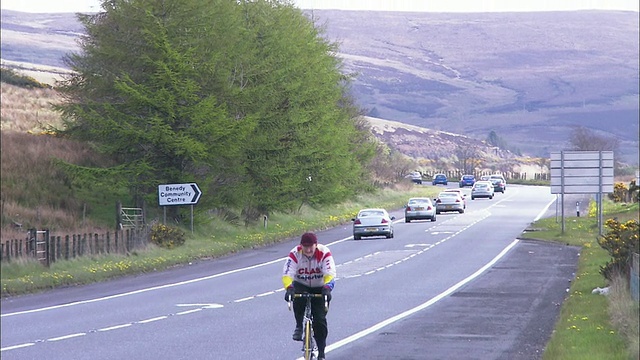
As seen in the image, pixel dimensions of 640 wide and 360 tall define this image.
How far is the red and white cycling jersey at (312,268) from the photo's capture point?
46.9ft

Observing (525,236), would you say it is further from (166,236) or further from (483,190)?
(483,190)

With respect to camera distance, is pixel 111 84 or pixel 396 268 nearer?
pixel 396 268

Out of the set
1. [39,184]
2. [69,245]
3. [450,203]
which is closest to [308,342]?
[69,245]

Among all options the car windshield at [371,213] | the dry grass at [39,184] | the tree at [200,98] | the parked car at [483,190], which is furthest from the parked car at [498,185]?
the dry grass at [39,184]

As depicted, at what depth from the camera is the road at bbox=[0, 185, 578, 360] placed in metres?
17.0

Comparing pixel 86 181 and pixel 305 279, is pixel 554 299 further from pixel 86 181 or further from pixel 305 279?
pixel 86 181

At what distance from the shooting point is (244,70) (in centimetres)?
4816

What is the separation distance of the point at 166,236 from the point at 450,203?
37648 millimetres

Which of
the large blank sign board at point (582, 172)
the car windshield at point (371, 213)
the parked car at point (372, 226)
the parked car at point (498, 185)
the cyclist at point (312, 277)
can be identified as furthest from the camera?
the parked car at point (498, 185)

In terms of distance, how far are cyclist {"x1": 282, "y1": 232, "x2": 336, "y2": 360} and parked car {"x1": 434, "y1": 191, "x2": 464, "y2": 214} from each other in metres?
59.2

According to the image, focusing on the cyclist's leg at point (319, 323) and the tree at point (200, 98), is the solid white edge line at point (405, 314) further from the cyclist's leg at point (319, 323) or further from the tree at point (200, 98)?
the tree at point (200, 98)

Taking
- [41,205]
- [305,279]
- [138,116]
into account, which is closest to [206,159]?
[138,116]

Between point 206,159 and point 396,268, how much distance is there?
12.0 m

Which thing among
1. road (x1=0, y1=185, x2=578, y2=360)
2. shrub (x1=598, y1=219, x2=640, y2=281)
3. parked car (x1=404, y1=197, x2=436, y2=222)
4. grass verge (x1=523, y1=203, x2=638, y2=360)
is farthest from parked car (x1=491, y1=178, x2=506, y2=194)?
shrub (x1=598, y1=219, x2=640, y2=281)
